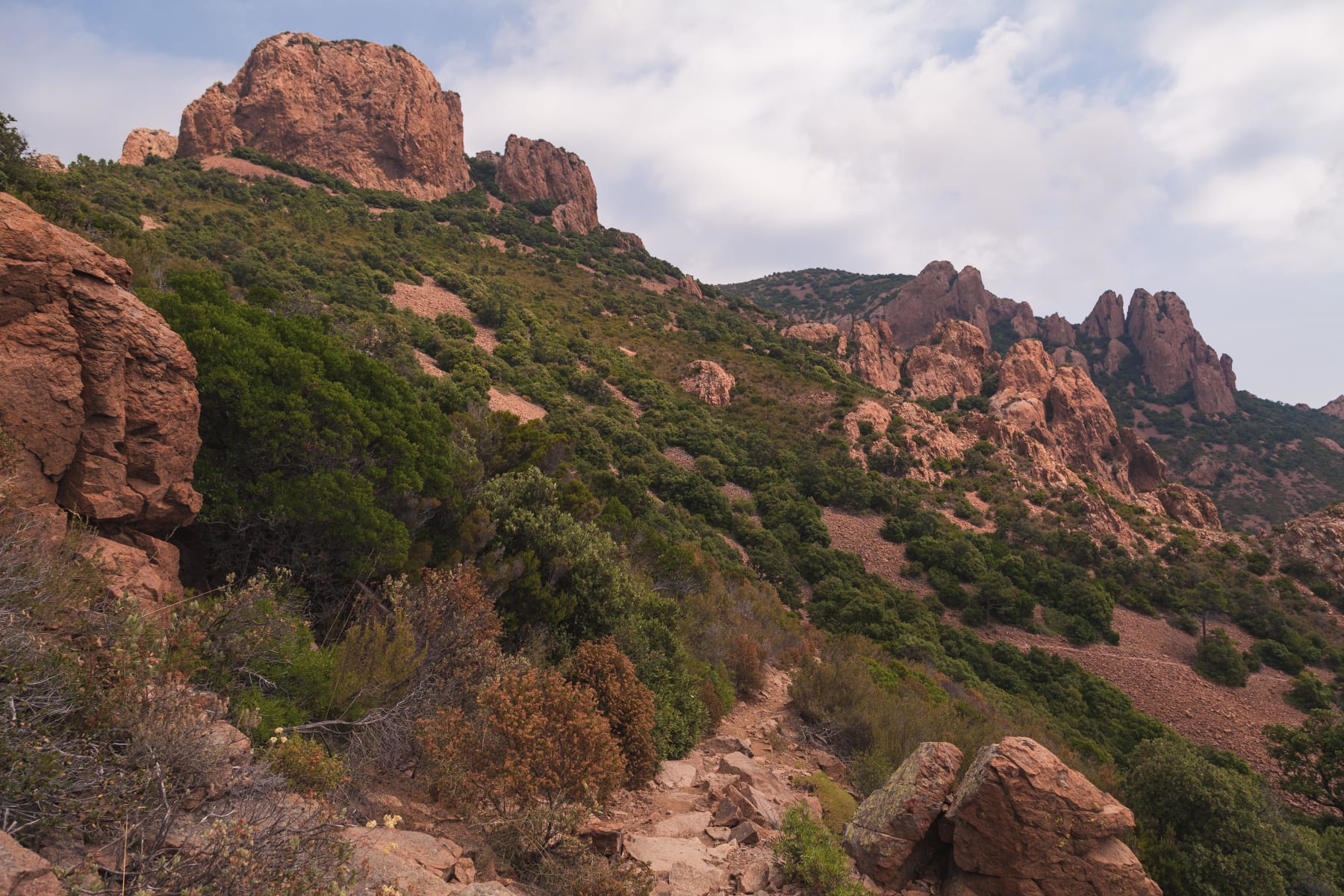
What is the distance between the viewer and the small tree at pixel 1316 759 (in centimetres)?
1439

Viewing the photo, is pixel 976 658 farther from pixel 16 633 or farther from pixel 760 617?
pixel 16 633

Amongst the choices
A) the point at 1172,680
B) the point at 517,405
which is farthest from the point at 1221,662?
the point at 517,405

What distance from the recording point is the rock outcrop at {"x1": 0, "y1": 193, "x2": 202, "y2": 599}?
4.44 meters

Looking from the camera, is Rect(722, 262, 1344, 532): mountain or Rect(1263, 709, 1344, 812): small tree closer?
Rect(1263, 709, 1344, 812): small tree

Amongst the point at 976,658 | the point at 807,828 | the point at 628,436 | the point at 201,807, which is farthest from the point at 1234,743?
the point at 201,807

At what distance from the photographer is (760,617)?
17219mm

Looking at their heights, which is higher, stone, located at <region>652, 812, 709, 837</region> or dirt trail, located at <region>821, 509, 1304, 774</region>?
dirt trail, located at <region>821, 509, 1304, 774</region>

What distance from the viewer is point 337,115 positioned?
57.9 meters

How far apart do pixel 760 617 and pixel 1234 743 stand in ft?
59.8

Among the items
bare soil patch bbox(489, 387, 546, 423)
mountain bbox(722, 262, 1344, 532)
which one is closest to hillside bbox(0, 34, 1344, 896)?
bare soil patch bbox(489, 387, 546, 423)

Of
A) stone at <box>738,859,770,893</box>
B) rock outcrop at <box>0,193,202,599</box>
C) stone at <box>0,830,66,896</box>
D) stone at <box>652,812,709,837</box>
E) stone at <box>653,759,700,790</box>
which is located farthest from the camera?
stone at <box>653,759,700,790</box>

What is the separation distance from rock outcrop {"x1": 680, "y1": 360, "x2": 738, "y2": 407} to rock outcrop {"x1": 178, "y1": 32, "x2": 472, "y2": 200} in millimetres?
38528

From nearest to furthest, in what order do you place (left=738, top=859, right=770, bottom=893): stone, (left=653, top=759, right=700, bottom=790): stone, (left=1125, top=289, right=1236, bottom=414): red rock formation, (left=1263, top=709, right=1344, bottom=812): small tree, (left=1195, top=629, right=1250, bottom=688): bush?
(left=738, top=859, right=770, bottom=893): stone
(left=653, top=759, right=700, bottom=790): stone
(left=1263, top=709, right=1344, bottom=812): small tree
(left=1195, top=629, right=1250, bottom=688): bush
(left=1125, top=289, right=1236, bottom=414): red rock formation

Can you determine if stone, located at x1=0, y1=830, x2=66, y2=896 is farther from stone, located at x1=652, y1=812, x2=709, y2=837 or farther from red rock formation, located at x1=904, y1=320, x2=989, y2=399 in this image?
red rock formation, located at x1=904, y1=320, x2=989, y2=399
